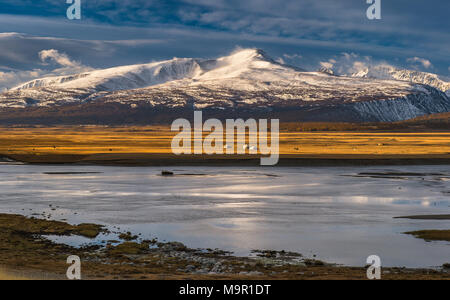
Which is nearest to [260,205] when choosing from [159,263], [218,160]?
[159,263]

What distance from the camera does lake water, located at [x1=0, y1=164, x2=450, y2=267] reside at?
3192 centimetres

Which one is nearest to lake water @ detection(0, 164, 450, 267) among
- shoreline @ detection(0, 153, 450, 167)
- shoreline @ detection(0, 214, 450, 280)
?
shoreline @ detection(0, 214, 450, 280)

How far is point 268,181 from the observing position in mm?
65125

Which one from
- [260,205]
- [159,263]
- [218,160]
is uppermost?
[218,160]

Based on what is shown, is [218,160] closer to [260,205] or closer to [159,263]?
[260,205]

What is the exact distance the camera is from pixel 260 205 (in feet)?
154

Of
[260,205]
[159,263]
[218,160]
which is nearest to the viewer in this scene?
[159,263]

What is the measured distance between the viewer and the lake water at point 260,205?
31922 millimetres

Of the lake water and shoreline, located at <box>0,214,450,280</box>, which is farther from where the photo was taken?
the lake water

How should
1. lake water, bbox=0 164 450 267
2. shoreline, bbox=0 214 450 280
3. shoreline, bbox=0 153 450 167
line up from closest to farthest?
shoreline, bbox=0 214 450 280
lake water, bbox=0 164 450 267
shoreline, bbox=0 153 450 167

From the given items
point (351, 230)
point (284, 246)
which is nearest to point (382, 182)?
point (351, 230)

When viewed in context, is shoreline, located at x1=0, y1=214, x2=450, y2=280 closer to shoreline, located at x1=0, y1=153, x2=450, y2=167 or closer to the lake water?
the lake water

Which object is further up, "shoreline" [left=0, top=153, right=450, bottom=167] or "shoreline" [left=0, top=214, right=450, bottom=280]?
"shoreline" [left=0, top=153, right=450, bottom=167]

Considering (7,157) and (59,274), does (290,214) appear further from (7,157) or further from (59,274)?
(7,157)
